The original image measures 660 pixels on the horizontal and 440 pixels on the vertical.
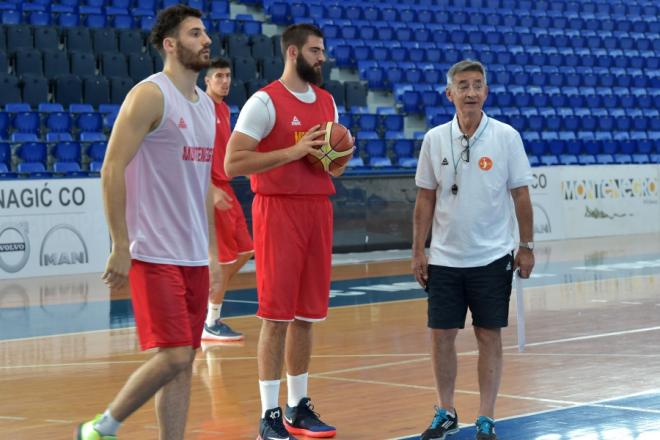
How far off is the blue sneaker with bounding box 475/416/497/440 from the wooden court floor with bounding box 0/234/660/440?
0.48 metres

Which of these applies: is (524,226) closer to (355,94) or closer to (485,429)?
(485,429)

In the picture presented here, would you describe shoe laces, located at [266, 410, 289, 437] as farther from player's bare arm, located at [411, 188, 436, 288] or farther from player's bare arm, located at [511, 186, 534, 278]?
player's bare arm, located at [511, 186, 534, 278]

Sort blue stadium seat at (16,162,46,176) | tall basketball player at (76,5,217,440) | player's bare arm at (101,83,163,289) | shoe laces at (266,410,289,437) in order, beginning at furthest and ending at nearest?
blue stadium seat at (16,162,46,176)
shoe laces at (266,410,289,437)
tall basketball player at (76,5,217,440)
player's bare arm at (101,83,163,289)

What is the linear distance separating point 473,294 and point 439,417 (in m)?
0.69

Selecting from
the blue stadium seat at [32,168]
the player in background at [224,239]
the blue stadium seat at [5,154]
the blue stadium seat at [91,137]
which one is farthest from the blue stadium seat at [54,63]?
the player in background at [224,239]

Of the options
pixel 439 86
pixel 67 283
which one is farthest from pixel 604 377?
pixel 439 86

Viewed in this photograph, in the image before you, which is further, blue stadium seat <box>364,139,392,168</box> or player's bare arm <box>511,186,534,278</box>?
blue stadium seat <box>364,139,392,168</box>

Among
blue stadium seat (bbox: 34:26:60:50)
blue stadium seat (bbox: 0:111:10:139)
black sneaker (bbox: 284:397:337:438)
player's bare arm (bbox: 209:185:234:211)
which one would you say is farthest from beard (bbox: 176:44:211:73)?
blue stadium seat (bbox: 34:26:60:50)

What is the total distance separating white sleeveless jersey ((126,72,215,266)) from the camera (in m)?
5.18

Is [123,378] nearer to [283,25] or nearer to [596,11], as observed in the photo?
[283,25]

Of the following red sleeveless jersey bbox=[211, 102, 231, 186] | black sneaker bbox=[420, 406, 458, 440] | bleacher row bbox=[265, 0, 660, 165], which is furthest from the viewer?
bleacher row bbox=[265, 0, 660, 165]

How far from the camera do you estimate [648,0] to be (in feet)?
119

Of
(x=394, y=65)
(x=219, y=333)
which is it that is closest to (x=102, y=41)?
(x=394, y=65)

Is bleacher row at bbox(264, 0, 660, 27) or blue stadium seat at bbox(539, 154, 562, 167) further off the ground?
bleacher row at bbox(264, 0, 660, 27)
